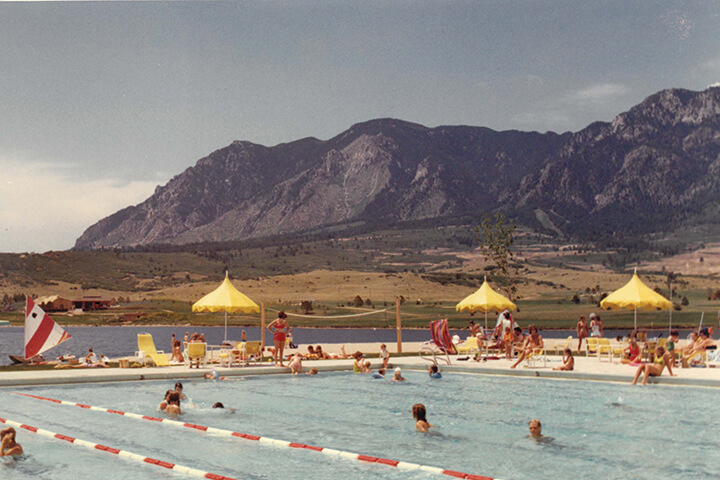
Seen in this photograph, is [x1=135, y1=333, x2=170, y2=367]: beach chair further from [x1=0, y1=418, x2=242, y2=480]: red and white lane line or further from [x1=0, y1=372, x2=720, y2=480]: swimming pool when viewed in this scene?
[x1=0, y1=418, x2=242, y2=480]: red and white lane line

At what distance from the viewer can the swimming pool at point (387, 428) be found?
41.6 ft

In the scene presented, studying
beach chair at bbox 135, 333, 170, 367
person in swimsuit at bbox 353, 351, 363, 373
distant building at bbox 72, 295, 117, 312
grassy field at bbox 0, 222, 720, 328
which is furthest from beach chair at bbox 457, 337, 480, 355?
distant building at bbox 72, 295, 117, 312

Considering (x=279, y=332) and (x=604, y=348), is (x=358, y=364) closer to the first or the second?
(x=279, y=332)

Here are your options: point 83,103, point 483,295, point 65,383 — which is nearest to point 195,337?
point 65,383

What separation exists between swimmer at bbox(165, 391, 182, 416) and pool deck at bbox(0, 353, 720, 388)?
197 inches

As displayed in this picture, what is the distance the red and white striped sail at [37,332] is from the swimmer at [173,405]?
11.7m

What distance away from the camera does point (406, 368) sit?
26594 millimetres

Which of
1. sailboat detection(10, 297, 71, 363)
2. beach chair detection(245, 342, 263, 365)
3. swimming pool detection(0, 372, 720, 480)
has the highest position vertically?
sailboat detection(10, 297, 71, 363)

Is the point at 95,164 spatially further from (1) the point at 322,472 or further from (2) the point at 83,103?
(1) the point at 322,472

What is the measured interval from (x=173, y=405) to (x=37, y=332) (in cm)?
1239

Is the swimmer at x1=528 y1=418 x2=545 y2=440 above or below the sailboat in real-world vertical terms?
below

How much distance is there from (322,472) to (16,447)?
5.25m

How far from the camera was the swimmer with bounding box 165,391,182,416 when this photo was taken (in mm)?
17438

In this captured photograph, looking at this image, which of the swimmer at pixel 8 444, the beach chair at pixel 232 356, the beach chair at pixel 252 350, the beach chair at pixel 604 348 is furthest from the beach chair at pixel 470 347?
the swimmer at pixel 8 444
